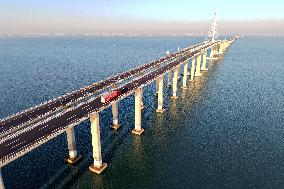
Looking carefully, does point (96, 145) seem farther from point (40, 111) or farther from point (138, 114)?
point (138, 114)

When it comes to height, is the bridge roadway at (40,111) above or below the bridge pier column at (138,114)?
above

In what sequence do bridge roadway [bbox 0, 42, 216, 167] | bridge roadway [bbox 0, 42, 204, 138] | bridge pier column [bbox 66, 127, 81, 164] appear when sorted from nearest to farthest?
bridge roadway [bbox 0, 42, 216, 167], bridge roadway [bbox 0, 42, 204, 138], bridge pier column [bbox 66, 127, 81, 164]

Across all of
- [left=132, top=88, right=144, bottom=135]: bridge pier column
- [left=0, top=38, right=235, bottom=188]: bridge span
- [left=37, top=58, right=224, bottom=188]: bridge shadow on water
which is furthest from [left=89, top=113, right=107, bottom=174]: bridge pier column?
[left=132, top=88, right=144, bottom=135]: bridge pier column

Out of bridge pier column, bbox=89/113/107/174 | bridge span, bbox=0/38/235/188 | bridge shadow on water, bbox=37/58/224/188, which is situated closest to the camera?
bridge span, bbox=0/38/235/188

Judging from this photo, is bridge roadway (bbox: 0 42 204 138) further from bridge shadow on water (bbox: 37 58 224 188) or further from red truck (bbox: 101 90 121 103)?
bridge shadow on water (bbox: 37 58 224 188)

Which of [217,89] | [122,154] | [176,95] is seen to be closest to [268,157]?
[122,154]

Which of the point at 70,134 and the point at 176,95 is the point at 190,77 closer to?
the point at 176,95

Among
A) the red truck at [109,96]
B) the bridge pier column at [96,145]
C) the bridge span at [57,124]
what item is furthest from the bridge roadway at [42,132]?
the bridge pier column at [96,145]

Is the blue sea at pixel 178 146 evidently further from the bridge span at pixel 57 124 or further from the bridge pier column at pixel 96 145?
the bridge span at pixel 57 124

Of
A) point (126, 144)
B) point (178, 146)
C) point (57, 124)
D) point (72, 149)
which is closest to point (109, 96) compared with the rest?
point (126, 144)
